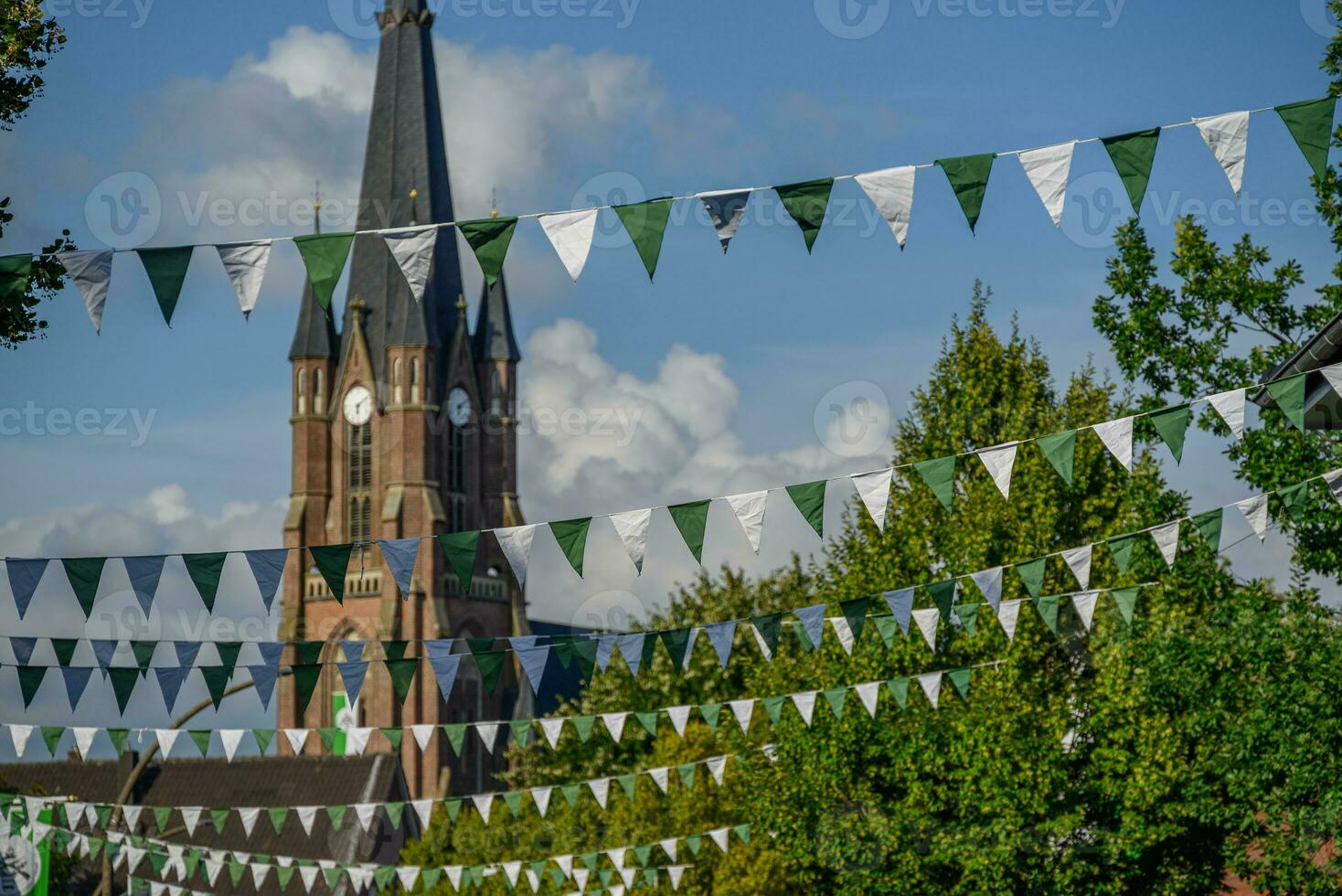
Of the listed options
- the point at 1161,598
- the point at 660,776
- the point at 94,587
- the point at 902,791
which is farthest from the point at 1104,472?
the point at 94,587

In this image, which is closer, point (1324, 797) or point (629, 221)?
point (629, 221)

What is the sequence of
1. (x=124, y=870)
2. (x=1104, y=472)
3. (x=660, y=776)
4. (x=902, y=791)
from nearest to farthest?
(x=660, y=776)
(x=902, y=791)
(x=1104, y=472)
(x=124, y=870)

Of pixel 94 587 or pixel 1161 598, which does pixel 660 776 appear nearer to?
pixel 1161 598

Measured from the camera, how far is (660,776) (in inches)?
920

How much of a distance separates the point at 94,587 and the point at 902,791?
51.1 feet

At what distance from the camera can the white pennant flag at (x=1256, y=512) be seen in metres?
13.9

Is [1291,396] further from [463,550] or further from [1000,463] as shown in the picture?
[463,550]

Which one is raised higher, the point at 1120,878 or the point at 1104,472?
the point at 1104,472

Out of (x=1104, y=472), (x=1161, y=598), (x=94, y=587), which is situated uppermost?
(x=1104, y=472)

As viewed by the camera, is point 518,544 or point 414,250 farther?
point 518,544

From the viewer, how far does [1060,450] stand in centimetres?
1306

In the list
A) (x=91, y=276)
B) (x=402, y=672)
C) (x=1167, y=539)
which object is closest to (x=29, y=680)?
(x=402, y=672)

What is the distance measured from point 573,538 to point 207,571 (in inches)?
109

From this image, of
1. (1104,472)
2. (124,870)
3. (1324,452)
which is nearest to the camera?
(1324,452)
